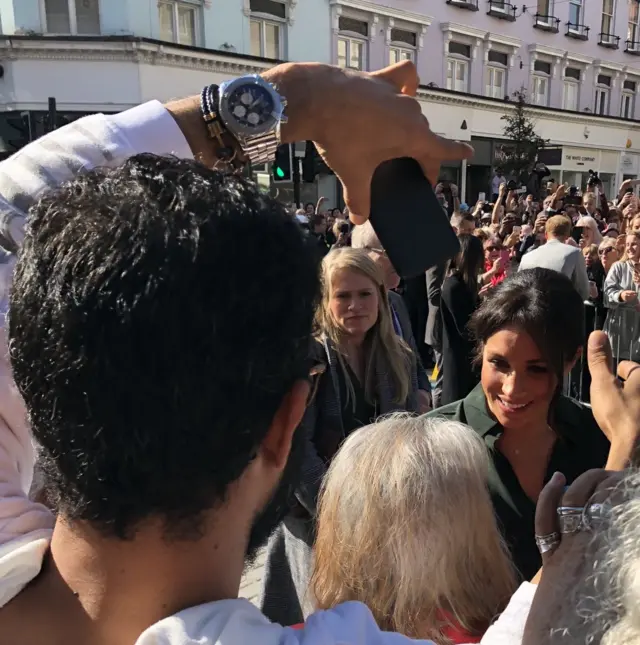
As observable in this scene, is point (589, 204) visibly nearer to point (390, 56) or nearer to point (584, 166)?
point (390, 56)

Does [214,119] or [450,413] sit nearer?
[214,119]

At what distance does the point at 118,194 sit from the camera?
663 mm

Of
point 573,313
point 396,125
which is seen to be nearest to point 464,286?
point 573,313

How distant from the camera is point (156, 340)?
1.99 feet

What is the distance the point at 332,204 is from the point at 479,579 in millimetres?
18627

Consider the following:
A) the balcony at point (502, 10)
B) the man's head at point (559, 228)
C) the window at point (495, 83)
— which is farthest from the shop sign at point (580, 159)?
the man's head at point (559, 228)

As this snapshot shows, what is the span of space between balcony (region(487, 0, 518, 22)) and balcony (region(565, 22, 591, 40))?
341 centimetres

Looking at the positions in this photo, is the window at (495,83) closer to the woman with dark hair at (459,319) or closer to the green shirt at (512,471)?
the woman with dark hair at (459,319)

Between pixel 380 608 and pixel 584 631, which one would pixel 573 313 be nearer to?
pixel 380 608

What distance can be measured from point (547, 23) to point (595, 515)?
2792 cm

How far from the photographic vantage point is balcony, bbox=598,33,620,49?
89.9 feet

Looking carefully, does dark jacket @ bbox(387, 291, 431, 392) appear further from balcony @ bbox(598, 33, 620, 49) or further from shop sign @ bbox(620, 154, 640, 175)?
shop sign @ bbox(620, 154, 640, 175)

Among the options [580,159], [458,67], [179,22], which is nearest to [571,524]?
[179,22]

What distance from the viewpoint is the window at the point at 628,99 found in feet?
97.6
